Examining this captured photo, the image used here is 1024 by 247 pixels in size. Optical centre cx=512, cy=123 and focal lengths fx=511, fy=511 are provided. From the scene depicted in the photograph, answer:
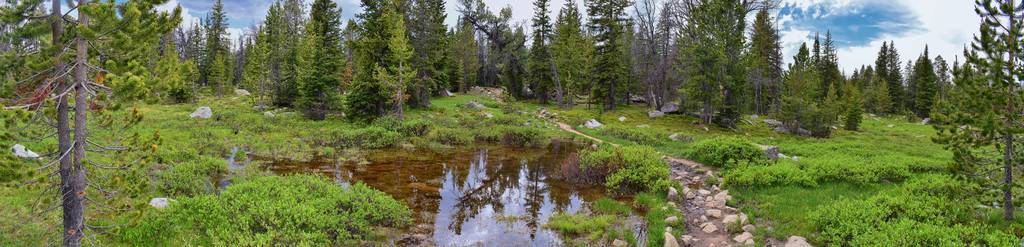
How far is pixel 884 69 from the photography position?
7506 cm

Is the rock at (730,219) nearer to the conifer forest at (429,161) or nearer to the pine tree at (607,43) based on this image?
the conifer forest at (429,161)

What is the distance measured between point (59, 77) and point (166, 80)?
1264 mm

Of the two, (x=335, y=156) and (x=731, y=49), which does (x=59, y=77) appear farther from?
(x=731, y=49)

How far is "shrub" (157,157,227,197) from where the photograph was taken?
12.9m

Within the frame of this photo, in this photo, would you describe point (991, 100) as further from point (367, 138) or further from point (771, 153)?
point (367, 138)

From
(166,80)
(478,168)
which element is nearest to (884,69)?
(478,168)

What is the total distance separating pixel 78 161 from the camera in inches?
286

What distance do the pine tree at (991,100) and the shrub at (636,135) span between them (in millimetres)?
16060

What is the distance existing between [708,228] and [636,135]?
682 inches

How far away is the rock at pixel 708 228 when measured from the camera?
35.7 feet

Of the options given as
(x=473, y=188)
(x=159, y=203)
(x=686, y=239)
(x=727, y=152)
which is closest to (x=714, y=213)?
(x=686, y=239)

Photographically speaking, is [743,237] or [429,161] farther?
[429,161]

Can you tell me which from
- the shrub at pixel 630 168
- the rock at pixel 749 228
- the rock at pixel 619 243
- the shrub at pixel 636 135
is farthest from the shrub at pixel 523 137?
the rock at pixel 619 243

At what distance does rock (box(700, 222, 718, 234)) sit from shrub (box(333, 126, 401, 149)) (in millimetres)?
16772
